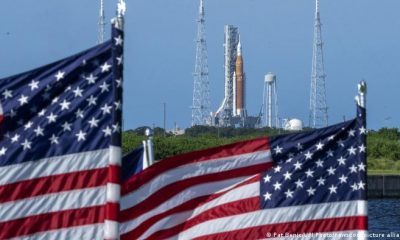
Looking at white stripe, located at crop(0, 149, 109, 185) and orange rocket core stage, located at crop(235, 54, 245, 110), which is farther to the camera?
orange rocket core stage, located at crop(235, 54, 245, 110)

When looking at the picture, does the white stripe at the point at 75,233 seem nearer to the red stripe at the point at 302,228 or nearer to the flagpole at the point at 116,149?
the flagpole at the point at 116,149

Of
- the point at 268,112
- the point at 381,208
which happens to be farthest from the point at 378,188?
the point at 268,112

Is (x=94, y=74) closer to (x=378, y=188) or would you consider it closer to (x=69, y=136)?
(x=69, y=136)

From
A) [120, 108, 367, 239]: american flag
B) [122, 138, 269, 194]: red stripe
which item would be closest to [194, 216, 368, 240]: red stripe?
[120, 108, 367, 239]: american flag

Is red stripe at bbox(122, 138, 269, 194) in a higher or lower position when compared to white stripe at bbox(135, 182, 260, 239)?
higher

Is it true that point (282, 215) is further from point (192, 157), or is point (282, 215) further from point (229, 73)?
point (229, 73)

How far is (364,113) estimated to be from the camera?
1041 cm

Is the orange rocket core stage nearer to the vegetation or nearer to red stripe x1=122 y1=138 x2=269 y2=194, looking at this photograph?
the vegetation

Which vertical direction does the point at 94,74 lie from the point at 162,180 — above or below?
above

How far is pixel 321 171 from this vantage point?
10609 mm

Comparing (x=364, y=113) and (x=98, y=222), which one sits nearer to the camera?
(x=98, y=222)

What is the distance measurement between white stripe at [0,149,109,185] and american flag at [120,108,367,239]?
100cm

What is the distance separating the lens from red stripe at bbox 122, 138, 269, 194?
10.4 m

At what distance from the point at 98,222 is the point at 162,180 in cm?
116
